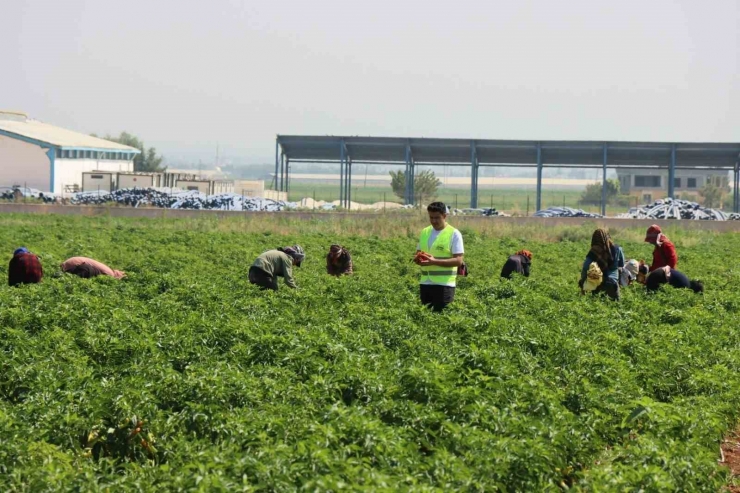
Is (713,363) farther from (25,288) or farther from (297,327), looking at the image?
(25,288)

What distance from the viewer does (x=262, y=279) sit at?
1497 centimetres

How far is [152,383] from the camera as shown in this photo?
8.27 m

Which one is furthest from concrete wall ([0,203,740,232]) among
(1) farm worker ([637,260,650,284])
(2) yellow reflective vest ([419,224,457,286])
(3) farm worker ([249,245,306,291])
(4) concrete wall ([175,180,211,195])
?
(2) yellow reflective vest ([419,224,457,286])

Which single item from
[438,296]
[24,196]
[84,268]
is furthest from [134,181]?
[438,296]

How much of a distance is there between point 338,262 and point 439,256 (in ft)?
18.6

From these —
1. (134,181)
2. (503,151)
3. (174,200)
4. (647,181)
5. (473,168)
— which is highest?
(503,151)

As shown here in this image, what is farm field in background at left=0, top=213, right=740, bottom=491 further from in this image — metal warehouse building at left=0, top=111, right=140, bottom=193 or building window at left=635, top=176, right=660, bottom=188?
building window at left=635, top=176, right=660, bottom=188

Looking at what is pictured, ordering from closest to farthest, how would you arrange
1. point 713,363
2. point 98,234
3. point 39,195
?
point 713,363, point 98,234, point 39,195

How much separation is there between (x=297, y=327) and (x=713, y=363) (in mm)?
4228

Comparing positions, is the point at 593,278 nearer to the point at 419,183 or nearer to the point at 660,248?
the point at 660,248

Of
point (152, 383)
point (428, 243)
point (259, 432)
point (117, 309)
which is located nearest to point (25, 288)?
point (117, 309)

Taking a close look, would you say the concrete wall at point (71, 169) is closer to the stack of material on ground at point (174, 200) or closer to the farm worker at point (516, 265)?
the stack of material on ground at point (174, 200)

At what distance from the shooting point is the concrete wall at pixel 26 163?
6431 cm

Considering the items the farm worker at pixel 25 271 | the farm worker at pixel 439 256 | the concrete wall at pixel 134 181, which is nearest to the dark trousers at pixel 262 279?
the farm worker at pixel 439 256
